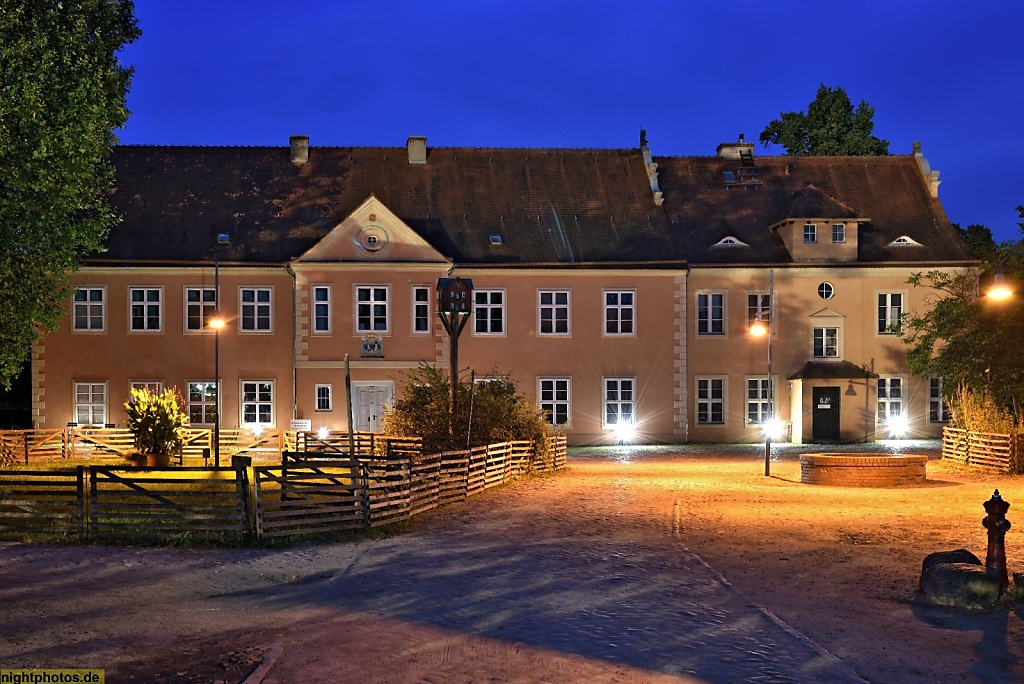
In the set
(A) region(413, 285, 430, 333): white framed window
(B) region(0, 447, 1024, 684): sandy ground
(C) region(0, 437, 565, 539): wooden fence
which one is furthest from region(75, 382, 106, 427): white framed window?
(B) region(0, 447, 1024, 684): sandy ground

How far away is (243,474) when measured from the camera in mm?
15219

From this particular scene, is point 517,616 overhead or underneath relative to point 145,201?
underneath

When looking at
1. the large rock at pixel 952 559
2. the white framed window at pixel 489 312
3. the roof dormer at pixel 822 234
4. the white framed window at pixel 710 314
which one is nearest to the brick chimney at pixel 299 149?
the white framed window at pixel 489 312

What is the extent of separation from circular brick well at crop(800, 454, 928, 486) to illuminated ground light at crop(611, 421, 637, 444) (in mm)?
14470

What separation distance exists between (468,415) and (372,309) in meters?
11.5

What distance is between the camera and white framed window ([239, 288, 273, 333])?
3656cm

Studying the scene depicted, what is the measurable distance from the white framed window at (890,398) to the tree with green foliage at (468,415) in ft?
52.9

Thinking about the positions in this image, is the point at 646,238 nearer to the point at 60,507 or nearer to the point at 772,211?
the point at 772,211

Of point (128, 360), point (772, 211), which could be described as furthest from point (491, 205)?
point (128, 360)

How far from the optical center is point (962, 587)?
1072 cm

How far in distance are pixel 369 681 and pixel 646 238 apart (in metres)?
31.5

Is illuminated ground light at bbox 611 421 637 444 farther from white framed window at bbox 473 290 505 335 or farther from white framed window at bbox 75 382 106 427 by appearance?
white framed window at bbox 75 382 106 427

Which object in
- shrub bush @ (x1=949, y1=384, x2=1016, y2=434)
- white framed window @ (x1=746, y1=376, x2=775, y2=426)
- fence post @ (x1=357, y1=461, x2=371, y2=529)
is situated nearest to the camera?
fence post @ (x1=357, y1=461, x2=371, y2=529)

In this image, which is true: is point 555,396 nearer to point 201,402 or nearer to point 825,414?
point 825,414
